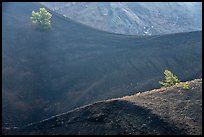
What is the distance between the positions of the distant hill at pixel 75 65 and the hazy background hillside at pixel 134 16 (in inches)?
862

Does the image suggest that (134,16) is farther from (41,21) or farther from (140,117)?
(140,117)

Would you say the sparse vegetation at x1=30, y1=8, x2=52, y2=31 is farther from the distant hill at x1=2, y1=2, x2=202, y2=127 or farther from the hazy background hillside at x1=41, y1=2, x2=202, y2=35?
the hazy background hillside at x1=41, y1=2, x2=202, y2=35

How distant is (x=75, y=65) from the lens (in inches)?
1571

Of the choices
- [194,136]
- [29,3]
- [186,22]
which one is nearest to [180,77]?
[194,136]

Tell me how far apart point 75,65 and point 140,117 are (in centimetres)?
2175

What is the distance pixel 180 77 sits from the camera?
1431 inches

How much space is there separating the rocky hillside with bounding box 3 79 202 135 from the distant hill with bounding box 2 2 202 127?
9.37 metres

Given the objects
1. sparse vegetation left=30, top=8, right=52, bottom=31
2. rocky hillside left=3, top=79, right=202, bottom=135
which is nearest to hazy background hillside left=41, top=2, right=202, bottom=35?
sparse vegetation left=30, top=8, right=52, bottom=31

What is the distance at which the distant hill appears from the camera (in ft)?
108

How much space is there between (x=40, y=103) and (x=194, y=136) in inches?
781

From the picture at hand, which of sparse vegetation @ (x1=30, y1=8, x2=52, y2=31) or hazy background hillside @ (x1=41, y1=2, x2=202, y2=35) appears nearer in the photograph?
sparse vegetation @ (x1=30, y1=8, x2=52, y2=31)

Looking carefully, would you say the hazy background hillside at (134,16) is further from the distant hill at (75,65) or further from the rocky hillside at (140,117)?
the rocky hillside at (140,117)

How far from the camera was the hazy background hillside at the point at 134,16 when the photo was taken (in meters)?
71.6

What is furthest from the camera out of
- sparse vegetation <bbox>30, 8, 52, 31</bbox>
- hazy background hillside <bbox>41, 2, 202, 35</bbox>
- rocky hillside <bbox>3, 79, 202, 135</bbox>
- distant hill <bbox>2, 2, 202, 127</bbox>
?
hazy background hillside <bbox>41, 2, 202, 35</bbox>
